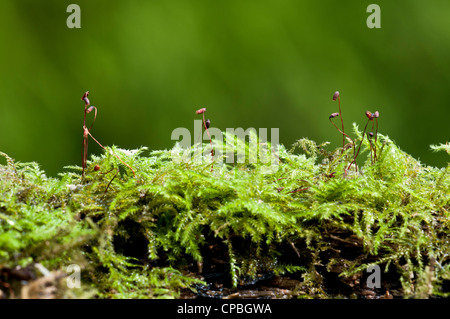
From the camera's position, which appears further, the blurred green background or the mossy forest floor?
the blurred green background

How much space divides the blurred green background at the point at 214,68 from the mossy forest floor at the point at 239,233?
249 centimetres

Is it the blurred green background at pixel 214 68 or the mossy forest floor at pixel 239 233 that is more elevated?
the blurred green background at pixel 214 68

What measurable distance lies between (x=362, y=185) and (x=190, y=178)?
17.5 inches

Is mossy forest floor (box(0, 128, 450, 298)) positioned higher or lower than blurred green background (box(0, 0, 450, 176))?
lower

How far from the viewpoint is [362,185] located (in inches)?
38.3

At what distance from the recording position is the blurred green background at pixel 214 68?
339 cm

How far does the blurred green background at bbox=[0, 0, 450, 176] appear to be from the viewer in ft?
11.1

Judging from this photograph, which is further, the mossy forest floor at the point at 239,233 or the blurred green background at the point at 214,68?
the blurred green background at the point at 214,68

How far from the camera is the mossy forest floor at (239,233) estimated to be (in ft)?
2.60

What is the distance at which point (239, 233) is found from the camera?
2.87 feet

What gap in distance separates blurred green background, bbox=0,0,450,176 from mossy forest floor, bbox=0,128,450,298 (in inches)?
98.0
